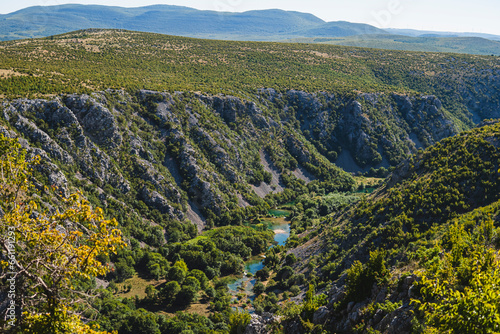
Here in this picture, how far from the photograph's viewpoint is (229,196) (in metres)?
95.8

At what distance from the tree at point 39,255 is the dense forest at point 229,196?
66 millimetres

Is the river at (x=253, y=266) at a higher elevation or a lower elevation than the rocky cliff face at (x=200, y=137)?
→ lower

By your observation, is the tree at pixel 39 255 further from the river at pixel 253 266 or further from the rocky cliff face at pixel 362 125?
the rocky cliff face at pixel 362 125

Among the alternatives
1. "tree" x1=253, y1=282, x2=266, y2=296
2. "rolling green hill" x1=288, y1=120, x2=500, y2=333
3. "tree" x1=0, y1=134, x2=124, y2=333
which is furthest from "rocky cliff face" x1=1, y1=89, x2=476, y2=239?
"tree" x1=0, y1=134, x2=124, y2=333

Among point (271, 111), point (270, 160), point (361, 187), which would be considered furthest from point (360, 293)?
point (271, 111)

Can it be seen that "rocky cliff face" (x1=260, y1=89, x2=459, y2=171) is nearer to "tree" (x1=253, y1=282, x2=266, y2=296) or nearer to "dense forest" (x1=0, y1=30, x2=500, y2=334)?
"dense forest" (x1=0, y1=30, x2=500, y2=334)

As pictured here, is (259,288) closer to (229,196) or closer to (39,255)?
(229,196)

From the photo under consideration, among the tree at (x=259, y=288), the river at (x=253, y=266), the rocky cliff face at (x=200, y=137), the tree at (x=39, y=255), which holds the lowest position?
the river at (x=253, y=266)

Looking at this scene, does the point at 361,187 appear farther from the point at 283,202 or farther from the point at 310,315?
the point at 310,315

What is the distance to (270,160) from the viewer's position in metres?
119

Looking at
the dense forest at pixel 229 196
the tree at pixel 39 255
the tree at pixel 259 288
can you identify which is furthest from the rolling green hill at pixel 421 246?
the tree at pixel 39 255

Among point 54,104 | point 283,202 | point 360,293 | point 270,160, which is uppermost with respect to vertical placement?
point 54,104

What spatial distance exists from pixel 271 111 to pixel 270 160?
2575 cm

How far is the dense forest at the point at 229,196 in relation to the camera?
13.2 meters
